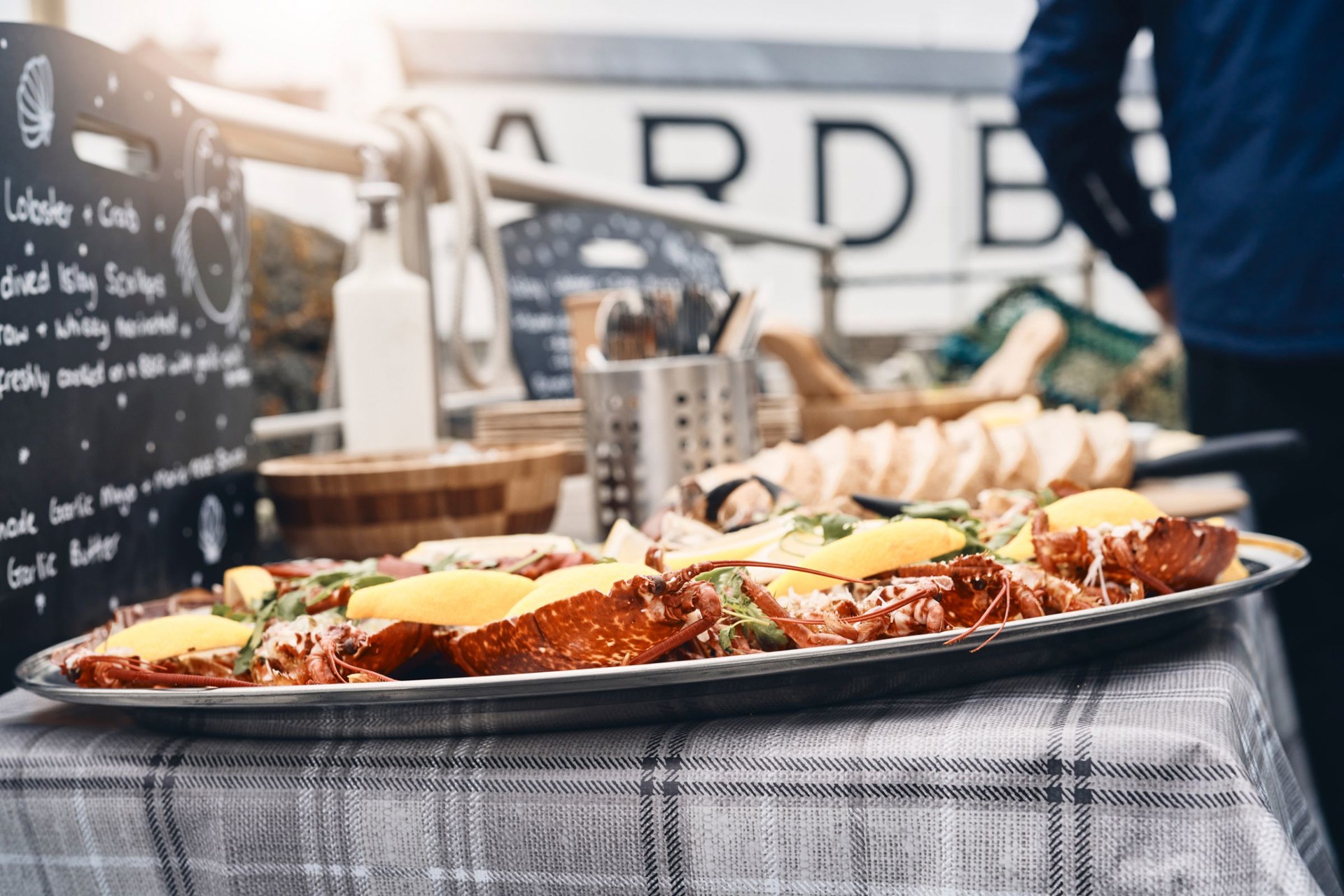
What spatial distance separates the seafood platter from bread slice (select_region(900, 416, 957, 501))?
382 mm

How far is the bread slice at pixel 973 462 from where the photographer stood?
3.43 feet

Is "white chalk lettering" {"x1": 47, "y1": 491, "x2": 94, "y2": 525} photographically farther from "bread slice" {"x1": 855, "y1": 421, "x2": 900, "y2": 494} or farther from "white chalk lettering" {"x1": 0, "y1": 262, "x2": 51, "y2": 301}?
"bread slice" {"x1": 855, "y1": 421, "x2": 900, "y2": 494}

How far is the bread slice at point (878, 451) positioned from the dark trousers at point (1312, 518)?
2.14 feet

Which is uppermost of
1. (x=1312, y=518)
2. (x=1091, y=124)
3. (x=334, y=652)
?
(x=1091, y=124)

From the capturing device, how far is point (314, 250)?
596 cm

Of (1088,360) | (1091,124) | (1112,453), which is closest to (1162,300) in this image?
(1091,124)

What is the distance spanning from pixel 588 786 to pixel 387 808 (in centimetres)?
9

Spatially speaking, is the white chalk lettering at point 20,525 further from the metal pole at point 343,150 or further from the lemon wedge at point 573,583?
the metal pole at point 343,150

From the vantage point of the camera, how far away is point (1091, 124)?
67.9 inches

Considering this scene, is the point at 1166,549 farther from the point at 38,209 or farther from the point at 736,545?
the point at 38,209

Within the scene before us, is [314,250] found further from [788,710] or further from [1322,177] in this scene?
[788,710]

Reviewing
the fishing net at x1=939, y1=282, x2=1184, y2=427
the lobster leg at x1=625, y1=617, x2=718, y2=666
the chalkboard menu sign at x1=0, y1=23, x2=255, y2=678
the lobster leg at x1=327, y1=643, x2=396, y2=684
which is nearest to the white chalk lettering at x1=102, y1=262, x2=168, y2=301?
the chalkboard menu sign at x1=0, y1=23, x2=255, y2=678

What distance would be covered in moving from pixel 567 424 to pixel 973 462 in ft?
1.93

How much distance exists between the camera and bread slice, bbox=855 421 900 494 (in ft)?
3.45
